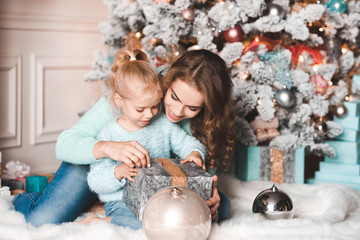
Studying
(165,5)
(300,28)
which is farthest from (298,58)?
(165,5)

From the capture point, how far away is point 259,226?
67.0 inches

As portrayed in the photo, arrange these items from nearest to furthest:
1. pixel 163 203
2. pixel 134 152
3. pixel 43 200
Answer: pixel 163 203, pixel 134 152, pixel 43 200

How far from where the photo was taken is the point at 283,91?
2.37 meters

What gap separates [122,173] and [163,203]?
317 mm

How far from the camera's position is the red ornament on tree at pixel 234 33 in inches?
91.6

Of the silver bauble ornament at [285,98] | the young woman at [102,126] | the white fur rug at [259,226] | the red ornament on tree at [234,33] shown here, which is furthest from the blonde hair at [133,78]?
the silver bauble ornament at [285,98]

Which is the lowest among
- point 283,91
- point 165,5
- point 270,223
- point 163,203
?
point 270,223

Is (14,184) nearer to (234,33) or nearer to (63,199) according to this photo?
(63,199)

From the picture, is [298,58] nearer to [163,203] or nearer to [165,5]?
Result: [165,5]

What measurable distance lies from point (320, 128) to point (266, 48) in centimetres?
48

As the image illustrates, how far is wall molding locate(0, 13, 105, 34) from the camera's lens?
2.69 m

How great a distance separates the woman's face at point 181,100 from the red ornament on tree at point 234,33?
0.60m

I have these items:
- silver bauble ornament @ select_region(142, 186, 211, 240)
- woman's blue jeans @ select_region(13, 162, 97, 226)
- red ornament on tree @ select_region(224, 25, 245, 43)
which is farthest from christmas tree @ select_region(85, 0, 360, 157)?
silver bauble ornament @ select_region(142, 186, 211, 240)

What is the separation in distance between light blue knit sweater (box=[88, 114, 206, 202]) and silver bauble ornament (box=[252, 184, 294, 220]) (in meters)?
0.27
